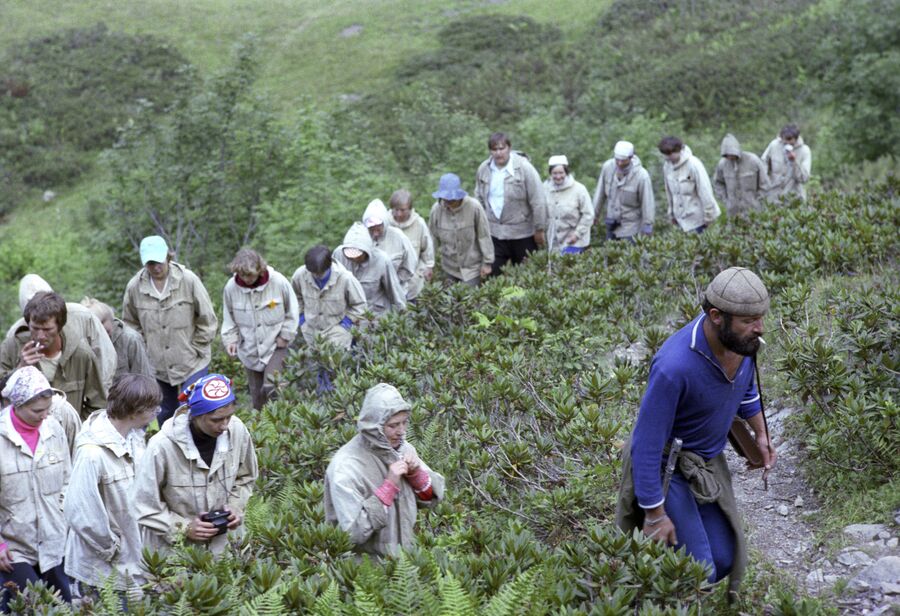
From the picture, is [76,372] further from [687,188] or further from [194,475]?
[687,188]

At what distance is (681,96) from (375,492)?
2757 centimetres

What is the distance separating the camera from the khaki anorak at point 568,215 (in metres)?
12.7

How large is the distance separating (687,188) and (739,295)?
864cm

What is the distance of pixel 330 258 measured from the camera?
9.52 m

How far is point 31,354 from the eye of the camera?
23.9ft

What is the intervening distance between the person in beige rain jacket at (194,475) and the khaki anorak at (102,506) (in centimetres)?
15

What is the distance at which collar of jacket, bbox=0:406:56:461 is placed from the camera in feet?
19.9

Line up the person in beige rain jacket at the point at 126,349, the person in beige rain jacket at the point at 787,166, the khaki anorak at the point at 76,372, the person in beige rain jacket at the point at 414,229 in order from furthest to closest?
1. the person in beige rain jacket at the point at 787,166
2. the person in beige rain jacket at the point at 414,229
3. the person in beige rain jacket at the point at 126,349
4. the khaki anorak at the point at 76,372

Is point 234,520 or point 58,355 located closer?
point 234,520

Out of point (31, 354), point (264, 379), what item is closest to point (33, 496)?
point (31, 354)

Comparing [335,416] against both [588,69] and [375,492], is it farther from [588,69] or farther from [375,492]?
[588,69]

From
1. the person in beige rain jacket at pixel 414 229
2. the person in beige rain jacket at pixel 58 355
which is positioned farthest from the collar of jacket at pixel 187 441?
the person in beige rain jacket at pixel 414 229

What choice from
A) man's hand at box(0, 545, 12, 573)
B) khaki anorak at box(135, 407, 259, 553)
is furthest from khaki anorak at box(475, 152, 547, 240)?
man's hand at box(0, 545, 12, 573)

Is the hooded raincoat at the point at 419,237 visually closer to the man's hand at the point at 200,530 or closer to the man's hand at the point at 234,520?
the man's hand at the point at 234,520
